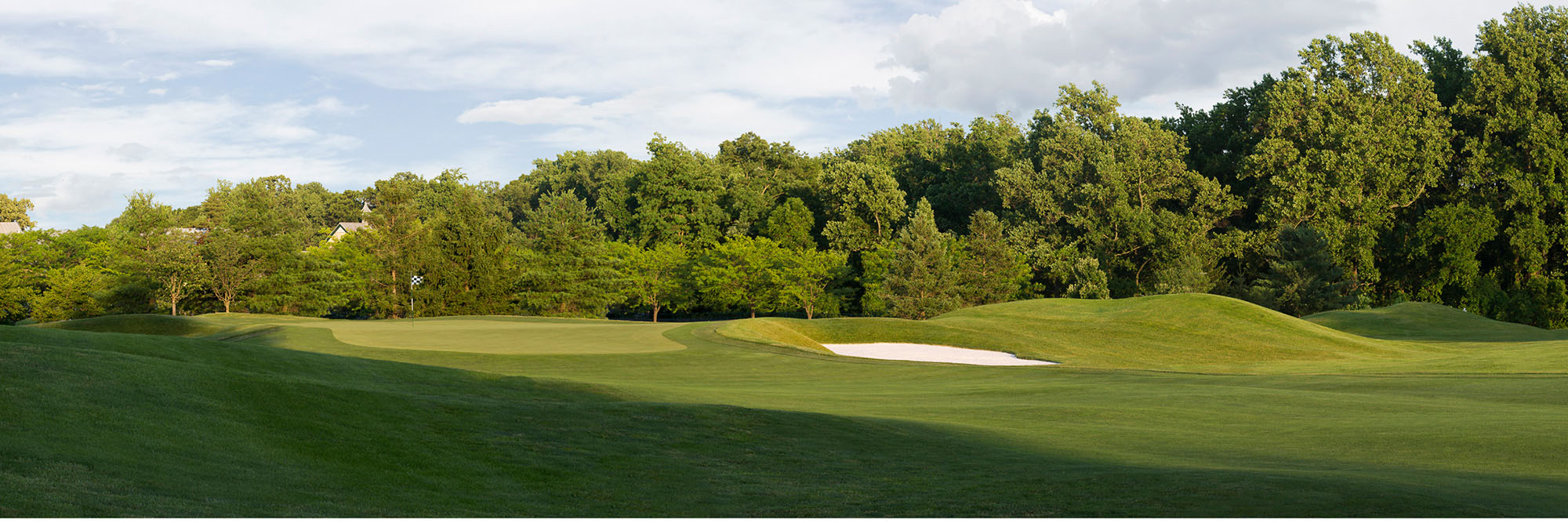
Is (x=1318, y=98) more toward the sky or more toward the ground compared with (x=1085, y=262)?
more toward the sky

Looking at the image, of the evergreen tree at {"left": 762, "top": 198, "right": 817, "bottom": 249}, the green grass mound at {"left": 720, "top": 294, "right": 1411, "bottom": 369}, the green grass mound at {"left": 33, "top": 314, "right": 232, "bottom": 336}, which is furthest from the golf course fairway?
the evergreen tree at {"left": 762, "top": 198, "right": 817, "bottom": 249}

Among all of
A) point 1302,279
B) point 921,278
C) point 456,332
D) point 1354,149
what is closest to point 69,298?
point 456,332

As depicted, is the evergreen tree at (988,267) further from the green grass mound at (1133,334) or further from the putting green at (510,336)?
the putting green at (510,336)

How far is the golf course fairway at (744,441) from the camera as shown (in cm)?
757

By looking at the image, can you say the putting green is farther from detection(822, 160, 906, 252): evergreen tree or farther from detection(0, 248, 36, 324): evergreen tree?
detection(0, 248, 36, 324): evergreen tree

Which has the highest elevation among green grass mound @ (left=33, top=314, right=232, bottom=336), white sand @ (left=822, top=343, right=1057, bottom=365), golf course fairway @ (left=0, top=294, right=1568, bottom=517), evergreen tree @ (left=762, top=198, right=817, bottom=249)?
evergreen tree @ (left=762, top=198, right=817, bottom=249)

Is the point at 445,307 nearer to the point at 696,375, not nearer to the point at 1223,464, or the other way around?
the point at 696,375

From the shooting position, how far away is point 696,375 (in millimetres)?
21844

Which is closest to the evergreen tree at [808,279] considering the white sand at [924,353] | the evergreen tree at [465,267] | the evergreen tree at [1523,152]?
the evergreen tree at [465,267]

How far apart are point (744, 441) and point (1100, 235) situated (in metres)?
55.7

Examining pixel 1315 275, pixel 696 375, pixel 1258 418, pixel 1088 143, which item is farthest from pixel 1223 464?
pixel 1088 143

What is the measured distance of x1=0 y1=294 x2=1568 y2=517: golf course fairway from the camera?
24.8 feet

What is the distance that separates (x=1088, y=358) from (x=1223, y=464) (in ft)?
56.2

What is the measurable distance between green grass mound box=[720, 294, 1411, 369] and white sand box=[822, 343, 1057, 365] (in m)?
0.45
